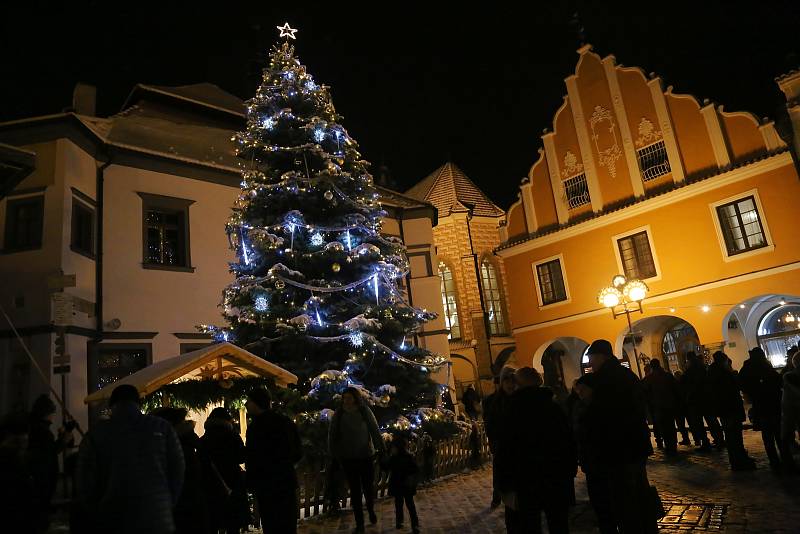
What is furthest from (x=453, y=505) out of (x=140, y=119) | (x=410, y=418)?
(x=140, y=119)

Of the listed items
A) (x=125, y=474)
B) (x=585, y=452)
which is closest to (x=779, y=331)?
(x=585, y=452)

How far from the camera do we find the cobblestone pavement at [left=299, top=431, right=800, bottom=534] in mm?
Result: 6332

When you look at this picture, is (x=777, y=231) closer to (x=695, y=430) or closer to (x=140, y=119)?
(x=695, y=430)

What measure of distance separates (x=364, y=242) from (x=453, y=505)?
5.49 meters

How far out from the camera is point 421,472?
36.8 feet

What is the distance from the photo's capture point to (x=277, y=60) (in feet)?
44.7

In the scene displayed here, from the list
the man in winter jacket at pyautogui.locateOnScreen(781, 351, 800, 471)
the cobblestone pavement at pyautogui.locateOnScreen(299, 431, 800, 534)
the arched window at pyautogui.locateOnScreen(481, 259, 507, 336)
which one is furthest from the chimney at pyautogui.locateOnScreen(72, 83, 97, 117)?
the arched window at pyautogui.locateOnScreen(481, 259, 507, 336)

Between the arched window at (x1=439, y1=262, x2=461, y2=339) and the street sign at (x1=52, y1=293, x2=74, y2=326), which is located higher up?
the arched window at (x1=439, y1=262, x2=461, y2=339)

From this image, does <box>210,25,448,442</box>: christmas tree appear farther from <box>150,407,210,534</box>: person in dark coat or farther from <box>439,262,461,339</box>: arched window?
<box>439,262,461,339</box>: arched window

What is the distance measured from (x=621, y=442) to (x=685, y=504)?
3191mm

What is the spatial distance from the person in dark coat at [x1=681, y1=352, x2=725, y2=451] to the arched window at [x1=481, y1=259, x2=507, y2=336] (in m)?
20.5

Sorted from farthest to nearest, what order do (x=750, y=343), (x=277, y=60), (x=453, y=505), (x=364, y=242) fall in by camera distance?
(x=750, y=343) → (x=277, y=60) → (x=364, y=242) → (x=453, y=505)

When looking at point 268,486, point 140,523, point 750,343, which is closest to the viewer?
point 140,523

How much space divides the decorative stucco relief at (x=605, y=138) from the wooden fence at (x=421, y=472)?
598 inches
